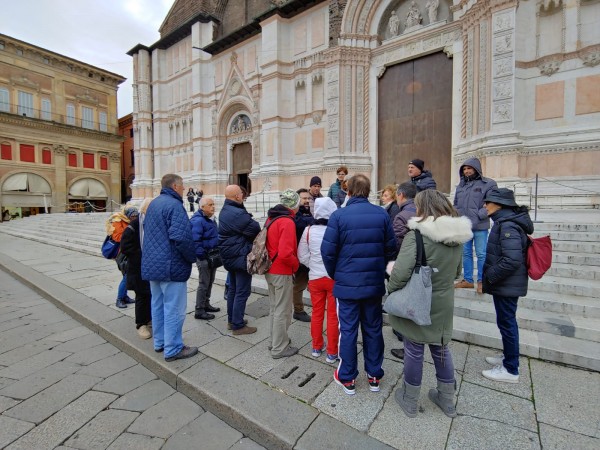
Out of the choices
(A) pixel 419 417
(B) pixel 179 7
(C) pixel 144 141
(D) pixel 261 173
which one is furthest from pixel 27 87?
(A) pixel 419 417

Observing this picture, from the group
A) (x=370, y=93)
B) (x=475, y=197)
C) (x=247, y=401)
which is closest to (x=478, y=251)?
(x=475, y=197)

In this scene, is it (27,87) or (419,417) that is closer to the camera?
(419,417)

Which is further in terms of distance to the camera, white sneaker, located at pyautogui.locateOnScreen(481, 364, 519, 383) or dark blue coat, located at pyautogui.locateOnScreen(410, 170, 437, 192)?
dark blue coat, located at pyautogui.locateOnScreen(410, 170, 437, 192)

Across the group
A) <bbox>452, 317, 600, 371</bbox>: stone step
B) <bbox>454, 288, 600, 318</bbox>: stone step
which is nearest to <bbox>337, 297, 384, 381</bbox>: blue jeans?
<bbox>452, 317, 600, 371</bbox>: stone step

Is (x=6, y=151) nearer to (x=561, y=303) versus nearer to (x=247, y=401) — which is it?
(x=247, y=401)

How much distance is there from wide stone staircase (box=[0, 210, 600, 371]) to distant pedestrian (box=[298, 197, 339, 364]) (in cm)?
162

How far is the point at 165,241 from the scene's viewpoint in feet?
10.1

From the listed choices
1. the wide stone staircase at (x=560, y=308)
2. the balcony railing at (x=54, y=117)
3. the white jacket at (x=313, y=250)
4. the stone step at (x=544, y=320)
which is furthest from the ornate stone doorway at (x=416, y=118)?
the balcony railing at (x=54, y=117)

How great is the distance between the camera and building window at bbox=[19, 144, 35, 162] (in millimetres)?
27297

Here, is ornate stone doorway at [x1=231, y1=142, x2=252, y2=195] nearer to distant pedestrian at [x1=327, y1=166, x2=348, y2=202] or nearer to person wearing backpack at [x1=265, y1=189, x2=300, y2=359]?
distant pedestrian at [x1=327, y1=166, x2=348, y2=202]

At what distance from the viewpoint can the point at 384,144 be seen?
1220 centimetres

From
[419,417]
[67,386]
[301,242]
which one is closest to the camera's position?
[419,417]

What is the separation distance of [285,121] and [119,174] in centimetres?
2733

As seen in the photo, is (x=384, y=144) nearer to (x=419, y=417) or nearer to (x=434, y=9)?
(x=434, y=9)
